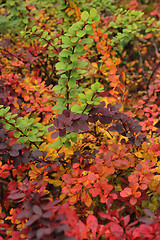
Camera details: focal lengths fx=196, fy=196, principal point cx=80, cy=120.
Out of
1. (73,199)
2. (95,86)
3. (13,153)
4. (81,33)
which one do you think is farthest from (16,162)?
(81,33)

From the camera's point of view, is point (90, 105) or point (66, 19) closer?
point (90, 105)

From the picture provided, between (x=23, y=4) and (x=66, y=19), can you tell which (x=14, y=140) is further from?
(x=23, y=4)

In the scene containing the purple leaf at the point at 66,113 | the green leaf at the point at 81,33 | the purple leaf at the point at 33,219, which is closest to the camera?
the purple leaf at the point at 33,219

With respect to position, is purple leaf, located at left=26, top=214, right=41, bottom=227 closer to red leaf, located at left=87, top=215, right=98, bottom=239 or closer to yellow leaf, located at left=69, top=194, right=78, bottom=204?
red leaf, located at left=87, top=215, right=98, bottom=239

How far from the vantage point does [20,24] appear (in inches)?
88.7

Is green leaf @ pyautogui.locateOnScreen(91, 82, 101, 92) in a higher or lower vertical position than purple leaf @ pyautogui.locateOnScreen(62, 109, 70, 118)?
higher

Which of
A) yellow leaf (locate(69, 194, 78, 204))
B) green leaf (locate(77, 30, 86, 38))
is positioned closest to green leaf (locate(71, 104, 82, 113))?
green leaf (locate(77, 30, 86, 38))

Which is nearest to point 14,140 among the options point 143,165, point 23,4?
point 143,165

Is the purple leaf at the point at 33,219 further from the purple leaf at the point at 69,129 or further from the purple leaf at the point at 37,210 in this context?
the purple leaf at the point at 69,129

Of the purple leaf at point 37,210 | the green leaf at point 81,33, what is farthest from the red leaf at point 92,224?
the green leaf at point 81,33

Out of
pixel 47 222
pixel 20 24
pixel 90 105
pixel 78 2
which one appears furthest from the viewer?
pixel 20 24

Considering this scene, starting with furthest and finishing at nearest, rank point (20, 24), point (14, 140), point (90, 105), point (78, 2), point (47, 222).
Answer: point (20, 24), point (78, 2), point (14, 140), point (90, 105), point (47, 222)

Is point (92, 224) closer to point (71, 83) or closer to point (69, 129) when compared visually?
point (69, 129)

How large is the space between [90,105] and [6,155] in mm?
544
